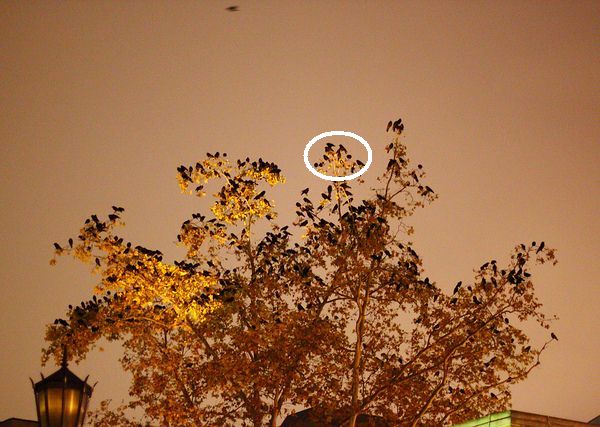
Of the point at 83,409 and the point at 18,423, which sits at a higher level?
the point at 18,423

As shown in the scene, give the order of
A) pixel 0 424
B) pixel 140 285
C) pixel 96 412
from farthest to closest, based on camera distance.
A: pixel 0 424, pixel 96 412, pixel 140 285

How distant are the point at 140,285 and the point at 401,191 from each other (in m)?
7.36

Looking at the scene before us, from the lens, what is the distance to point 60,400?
30.6ft

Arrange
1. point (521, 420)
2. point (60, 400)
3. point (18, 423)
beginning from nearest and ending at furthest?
point (60, 400) < point (521, 420) < point (18, 423)

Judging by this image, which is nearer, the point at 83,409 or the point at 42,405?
the point at 42,405

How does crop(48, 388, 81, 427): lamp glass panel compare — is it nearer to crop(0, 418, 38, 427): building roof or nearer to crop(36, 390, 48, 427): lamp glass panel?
crop(36, 390, 48, 427): lamp glass panel

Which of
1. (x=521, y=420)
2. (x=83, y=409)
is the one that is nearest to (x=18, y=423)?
(x=521, y=420)

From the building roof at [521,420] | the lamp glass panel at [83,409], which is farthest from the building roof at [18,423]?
the lamp glass panel at [83,409]

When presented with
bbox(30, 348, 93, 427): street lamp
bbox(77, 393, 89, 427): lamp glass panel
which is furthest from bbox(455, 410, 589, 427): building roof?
bbox(30, 348, 93, 427): street lamp

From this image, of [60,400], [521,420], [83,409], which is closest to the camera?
[60,400]

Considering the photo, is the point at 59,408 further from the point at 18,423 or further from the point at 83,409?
the point at 18,423

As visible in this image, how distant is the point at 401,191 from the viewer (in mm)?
21000

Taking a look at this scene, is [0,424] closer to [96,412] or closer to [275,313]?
[96,412]

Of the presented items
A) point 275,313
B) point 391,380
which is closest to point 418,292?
point 391,380
